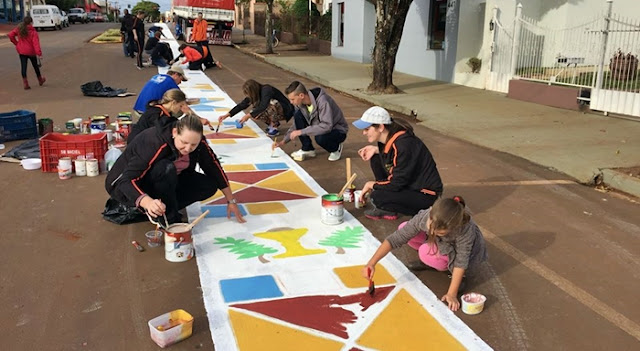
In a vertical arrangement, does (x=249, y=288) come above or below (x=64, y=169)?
below

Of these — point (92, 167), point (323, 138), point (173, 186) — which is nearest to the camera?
point (173, 186)

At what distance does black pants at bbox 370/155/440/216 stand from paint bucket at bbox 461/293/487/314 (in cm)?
124

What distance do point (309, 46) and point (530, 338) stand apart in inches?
1103

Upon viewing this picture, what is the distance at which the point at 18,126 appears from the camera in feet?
28.0

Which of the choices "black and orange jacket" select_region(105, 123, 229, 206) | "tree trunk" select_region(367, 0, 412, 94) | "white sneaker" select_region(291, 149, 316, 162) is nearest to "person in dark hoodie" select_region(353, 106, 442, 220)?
"black and orange jacket" select_region(105, 123, 229, 206)

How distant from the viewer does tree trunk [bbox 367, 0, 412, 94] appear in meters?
13.8

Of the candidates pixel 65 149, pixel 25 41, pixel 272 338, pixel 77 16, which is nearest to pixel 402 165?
pixel 272 338

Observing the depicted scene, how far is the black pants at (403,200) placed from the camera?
496cm

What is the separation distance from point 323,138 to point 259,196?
5.62 ft

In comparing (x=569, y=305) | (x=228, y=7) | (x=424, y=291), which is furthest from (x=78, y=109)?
(x=228, y=7)

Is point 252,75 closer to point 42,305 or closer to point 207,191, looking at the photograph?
point 207,191

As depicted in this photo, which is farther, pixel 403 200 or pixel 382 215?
pixel 382 215

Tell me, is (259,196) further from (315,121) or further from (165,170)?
(165,170)

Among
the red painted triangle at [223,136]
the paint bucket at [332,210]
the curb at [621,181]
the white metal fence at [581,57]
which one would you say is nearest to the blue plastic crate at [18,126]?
the red painted triangle at [223,136]
